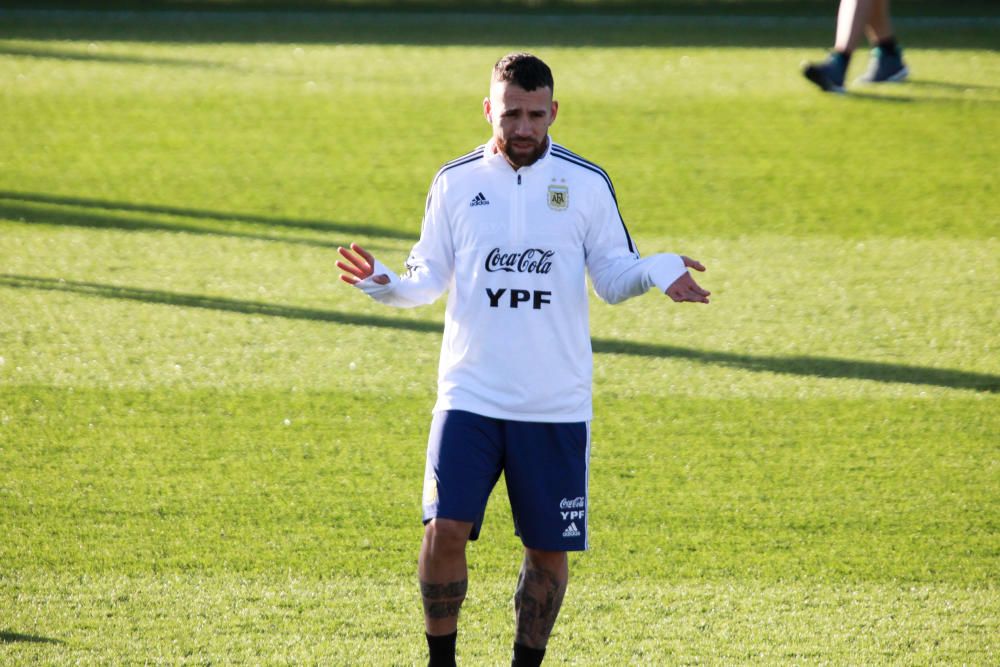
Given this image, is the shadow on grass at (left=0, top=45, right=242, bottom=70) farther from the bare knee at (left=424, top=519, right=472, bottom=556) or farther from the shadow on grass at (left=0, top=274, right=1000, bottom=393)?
the bare knee at (left=424, top=519, right=472, bottom=556)

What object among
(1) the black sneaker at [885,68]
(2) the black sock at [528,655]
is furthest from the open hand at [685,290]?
(1) the black sneaker at [885,68]

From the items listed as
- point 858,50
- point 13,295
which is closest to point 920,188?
point 858,50

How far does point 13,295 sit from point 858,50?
9.97m

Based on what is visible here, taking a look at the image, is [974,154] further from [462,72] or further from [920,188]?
[462,72]

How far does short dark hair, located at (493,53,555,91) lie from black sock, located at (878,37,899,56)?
9.66 m

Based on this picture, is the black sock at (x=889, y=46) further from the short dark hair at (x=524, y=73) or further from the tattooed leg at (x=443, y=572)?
the tattooed leg at (x=443, y=572)

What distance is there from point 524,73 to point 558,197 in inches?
14.2

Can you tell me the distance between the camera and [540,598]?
3.85 metres

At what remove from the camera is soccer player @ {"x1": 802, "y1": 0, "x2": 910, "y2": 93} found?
1194cm

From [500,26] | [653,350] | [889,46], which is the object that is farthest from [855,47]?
[653,350]

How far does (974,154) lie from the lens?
11.0 metres

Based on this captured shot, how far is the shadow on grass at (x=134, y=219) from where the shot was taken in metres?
9.15

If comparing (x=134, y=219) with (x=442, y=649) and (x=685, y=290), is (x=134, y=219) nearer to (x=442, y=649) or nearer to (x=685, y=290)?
(x=442, y=649)

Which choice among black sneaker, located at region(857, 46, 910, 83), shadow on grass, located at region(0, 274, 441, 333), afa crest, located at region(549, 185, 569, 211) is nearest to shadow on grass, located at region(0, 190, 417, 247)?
shadow on grass, located at region(0, 274, 441, 333)
